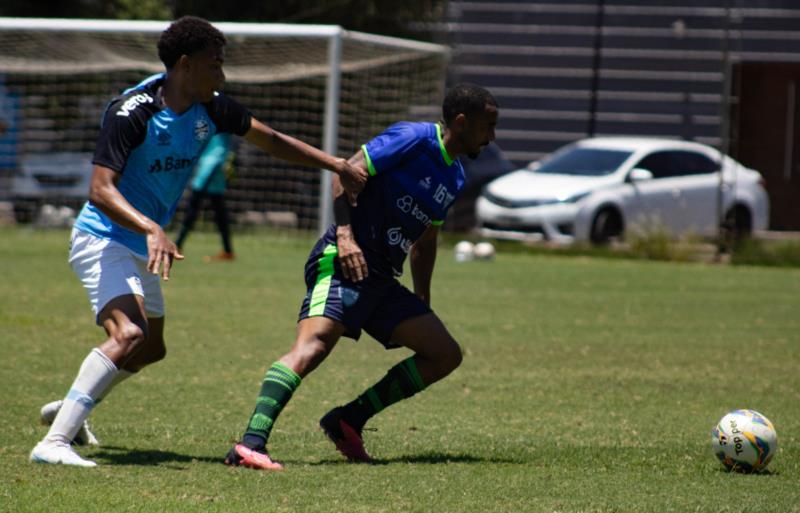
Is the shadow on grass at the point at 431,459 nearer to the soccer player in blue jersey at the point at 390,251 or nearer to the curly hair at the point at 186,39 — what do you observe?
the soccer player in blue jersey at the point at 390,251

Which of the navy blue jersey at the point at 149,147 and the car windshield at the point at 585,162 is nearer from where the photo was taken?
the navy blue jersey at the point at 149,147

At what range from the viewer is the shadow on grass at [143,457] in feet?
21.4

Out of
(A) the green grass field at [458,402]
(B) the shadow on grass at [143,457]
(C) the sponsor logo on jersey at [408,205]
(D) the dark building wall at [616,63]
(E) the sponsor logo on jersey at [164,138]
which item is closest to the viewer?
(A) the green grass field at [458,402]

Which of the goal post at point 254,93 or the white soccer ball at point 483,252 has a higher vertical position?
the goal post at point 254,93

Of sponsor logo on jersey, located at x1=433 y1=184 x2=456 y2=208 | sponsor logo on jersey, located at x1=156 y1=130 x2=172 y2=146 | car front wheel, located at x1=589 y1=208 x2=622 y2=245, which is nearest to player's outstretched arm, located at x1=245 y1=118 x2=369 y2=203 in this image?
sponsor logo on jersey, located at x1=433 y1=184 x2=456 y2=208

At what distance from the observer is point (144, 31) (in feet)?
65.4

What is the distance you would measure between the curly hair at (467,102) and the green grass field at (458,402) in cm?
169

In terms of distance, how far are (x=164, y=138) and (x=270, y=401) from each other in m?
1.33

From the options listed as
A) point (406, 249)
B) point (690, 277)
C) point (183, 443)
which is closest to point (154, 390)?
point (183, 443)

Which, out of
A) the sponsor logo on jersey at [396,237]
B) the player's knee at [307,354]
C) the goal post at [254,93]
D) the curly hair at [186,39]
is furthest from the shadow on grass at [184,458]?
the goal post at [254,93]

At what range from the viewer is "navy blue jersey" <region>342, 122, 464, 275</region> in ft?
21.7

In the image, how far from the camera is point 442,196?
262 inches

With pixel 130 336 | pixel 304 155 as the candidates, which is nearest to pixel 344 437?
pixel 130 336

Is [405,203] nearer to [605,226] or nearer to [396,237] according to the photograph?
[396,237]
